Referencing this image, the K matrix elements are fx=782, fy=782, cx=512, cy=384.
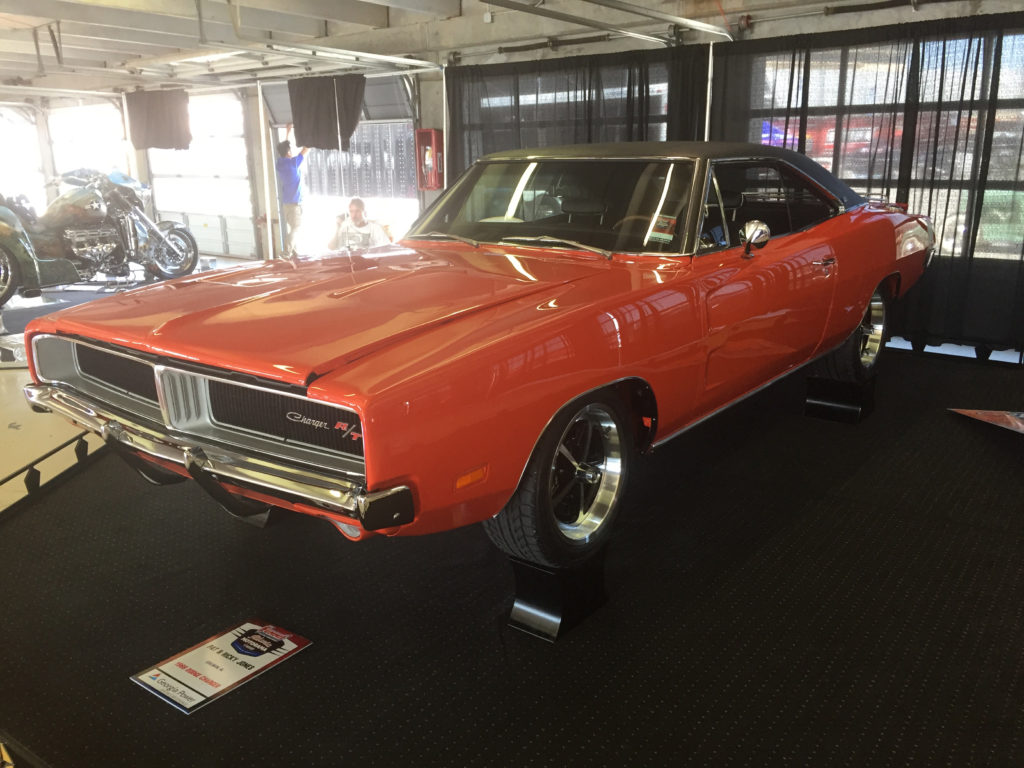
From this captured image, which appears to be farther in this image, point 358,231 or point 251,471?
point 358,231

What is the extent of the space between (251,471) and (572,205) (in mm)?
1736

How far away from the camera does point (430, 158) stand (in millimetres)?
8820

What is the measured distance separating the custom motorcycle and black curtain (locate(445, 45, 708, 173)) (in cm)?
378

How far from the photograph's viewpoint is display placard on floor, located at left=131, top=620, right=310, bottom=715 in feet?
6.74

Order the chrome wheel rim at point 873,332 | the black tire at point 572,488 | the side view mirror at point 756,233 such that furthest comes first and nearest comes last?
the chrome wheel rim at point 873,332
the side view mirror at point 756,233
the black tire at point 572,488

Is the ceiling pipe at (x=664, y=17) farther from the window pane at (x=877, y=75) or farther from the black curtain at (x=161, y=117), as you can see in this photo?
the black curtain at (x=161, y=117)

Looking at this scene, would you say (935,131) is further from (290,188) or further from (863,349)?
(290,188)

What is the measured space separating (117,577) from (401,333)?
4.77 feet

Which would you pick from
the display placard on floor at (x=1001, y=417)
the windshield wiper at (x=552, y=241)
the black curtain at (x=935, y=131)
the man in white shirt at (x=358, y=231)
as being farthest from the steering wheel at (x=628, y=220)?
the man in white shirt at (x=358, y=231)

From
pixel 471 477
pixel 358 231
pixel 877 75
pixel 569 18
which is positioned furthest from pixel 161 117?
pixel 471 477

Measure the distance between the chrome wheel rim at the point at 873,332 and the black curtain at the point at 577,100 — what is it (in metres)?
2.86

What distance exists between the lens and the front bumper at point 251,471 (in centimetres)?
176

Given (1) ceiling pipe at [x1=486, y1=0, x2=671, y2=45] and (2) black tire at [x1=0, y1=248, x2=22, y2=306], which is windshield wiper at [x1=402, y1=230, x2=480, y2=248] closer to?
(1) ceiling pipe at [x1=486, y1=0, x2=671, y2=45]

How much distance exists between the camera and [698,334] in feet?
8.63
